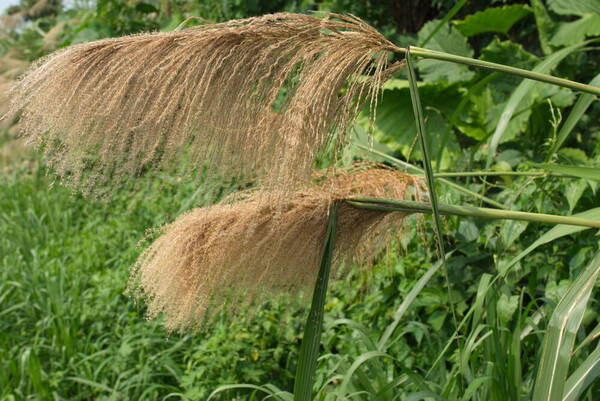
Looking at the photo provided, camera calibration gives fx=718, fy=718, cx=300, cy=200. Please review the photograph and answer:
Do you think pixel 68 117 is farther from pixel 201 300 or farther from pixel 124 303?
pixel 124 303

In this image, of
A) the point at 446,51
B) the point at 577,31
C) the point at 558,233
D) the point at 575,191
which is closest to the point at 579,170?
the point at 558,233

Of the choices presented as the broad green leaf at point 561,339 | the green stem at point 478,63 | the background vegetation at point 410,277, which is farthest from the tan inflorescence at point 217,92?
the broad green leaf at point 561,339

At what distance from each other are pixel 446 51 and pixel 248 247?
2971 millimetres

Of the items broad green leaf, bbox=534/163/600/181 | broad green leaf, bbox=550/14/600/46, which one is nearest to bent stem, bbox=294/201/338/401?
broad green leaf, bbox=534/163/600/181

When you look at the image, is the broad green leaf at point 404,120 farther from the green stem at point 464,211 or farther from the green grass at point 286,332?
the green stem at point 464,211

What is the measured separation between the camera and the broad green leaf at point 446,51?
4.19m

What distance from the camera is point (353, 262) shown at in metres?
1.85

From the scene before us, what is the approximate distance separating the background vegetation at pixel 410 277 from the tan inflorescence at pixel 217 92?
0.57ft

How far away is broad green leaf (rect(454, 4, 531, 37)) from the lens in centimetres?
401

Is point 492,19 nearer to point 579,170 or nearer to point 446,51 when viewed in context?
point 446,51

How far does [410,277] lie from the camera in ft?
9.92

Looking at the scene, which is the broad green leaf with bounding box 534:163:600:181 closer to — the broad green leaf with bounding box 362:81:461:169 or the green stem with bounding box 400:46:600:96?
the green stem with bounding box 400:46:600:96

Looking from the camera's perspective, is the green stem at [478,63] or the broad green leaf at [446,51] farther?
the broad green leaf at [446,51]

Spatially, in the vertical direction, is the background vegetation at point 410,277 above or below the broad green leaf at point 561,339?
below
